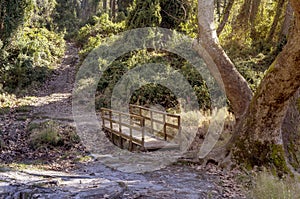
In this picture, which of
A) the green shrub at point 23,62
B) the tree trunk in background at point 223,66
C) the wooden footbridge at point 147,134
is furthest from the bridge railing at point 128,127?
the green shrub at point 23,62

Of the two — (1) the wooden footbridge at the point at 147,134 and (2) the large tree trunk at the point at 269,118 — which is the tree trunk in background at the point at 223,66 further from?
(1) the wooden footbridge at the point at 147,134

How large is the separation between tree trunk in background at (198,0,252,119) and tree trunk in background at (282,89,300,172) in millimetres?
1014

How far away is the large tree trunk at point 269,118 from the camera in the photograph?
23.6 ft

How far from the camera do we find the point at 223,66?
29.0 feet

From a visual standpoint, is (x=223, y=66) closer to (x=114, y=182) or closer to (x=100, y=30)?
(x=114, y=182)

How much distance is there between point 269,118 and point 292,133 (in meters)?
1.20

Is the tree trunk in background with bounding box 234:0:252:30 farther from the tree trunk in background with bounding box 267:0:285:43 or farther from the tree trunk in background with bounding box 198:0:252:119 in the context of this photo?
the tree trunk in background with bounding box 198:0:252:119

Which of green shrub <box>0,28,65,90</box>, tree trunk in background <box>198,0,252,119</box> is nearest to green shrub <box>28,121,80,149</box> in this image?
tree trunk in background <box>198,0,252,119</box>

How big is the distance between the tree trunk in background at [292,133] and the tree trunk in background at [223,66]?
1.01 meters

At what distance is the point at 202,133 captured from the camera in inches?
453

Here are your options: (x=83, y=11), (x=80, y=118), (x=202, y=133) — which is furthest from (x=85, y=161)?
(x=83, y=11)

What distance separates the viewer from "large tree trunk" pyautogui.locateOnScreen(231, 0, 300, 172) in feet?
23.6

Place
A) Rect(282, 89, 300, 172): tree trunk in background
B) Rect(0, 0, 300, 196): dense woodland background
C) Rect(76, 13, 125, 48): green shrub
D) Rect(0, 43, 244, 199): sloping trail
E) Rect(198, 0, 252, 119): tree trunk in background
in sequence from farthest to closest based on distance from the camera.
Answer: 1. Rect(76, 13, 125, 48): green shrub
2. Rect(0, 0, 300, 196): dense woodland background
3. Rect(198, 0, 252, 119): tree trunk in background
4. Rect(282, 89, 300, 172): tree trunk in background
5. Rect(0, 43, 244, 199): sloping trail

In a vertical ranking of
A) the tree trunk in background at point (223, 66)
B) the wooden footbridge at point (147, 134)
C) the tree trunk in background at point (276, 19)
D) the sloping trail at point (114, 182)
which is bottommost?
the sloping trail at point (114, 182)
